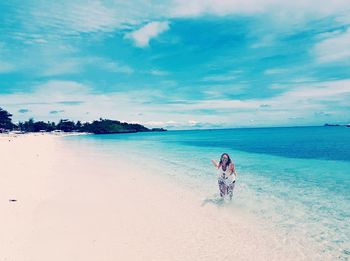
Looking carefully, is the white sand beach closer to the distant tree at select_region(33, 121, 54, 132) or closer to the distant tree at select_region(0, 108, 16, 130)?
the distant tree at select_region(0, 108, 16, 130)

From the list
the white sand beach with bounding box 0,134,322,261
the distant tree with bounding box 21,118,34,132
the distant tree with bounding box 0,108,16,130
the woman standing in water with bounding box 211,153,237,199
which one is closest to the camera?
the white sand beach with bounding box 0,134,322,261

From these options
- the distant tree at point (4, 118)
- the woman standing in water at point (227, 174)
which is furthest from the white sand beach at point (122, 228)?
the distant tree at point (4, 118)

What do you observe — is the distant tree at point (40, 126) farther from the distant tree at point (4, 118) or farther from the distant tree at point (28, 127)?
the distant tree at point (4, 118)

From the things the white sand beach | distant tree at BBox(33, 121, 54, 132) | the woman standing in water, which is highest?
distant tree at BBox(33, 121, 54, 132)

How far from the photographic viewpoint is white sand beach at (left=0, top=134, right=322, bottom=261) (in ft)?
24.8

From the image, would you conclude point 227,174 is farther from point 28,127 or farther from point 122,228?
point 28,127

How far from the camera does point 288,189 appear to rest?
1584cm

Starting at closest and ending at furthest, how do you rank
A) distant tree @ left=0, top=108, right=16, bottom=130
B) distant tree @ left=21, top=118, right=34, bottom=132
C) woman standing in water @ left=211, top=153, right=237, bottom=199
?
1. woman standing in water @ left=211, top=153, right=237, bottom=199
2. distant tree @ left=0, top=108, right=16, bottom=130
3. distant tree @ left=21, top=118, right=34, bottom=132

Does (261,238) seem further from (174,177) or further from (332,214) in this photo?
(174,177)

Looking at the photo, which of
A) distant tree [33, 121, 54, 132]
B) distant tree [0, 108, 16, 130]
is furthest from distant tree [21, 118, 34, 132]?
distant tree [0, 108, 16, 130]

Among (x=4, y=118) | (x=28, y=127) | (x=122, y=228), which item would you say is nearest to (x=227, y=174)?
(x=122, y=228)

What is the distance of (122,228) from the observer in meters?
9.38

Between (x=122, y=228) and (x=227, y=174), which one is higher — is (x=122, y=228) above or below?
below

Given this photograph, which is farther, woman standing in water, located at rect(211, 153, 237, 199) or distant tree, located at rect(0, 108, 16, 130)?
distant tree, located at rect(0, 108, 16, 130)
